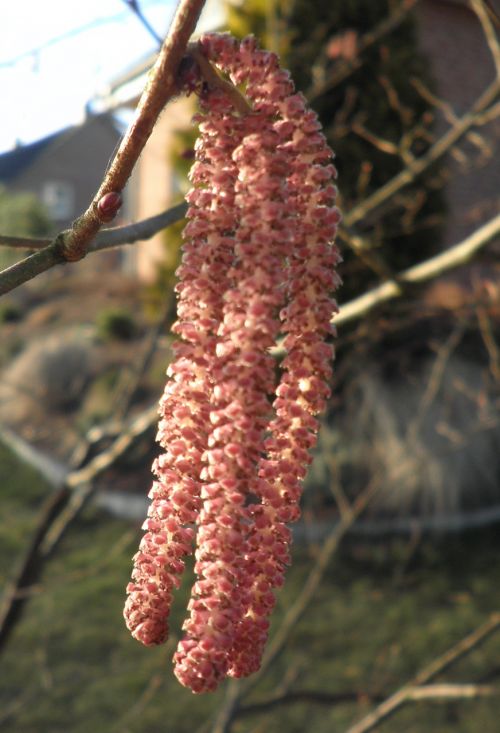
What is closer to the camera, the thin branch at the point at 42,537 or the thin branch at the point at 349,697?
the thin branch at the point at 349,697

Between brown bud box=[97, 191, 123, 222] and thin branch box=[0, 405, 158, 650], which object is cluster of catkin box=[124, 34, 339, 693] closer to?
brown bud box=[97, 191, 123, 222]

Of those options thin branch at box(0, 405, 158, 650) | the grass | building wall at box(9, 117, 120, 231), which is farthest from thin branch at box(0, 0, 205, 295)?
building wall at box(9, 117, 120, 231)

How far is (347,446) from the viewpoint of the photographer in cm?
805

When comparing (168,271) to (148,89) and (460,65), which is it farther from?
(148,89)

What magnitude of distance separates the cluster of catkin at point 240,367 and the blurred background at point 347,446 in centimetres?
93

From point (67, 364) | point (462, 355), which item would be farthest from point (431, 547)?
point (67, 364)

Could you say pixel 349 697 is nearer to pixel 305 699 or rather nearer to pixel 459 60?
pixel 305 699

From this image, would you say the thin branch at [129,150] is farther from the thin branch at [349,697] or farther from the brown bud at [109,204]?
the thin branch at [349,697]

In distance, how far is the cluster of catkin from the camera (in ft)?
2.79

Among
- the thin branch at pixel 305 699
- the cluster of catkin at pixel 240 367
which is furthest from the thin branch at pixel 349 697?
the cluster of catkin at pixel 240 367

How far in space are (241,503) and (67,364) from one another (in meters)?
10.4

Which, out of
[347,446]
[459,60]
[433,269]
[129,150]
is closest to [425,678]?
[433,269]

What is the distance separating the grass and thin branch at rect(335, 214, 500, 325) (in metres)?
2.08

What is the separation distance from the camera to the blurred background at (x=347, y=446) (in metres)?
3.32
